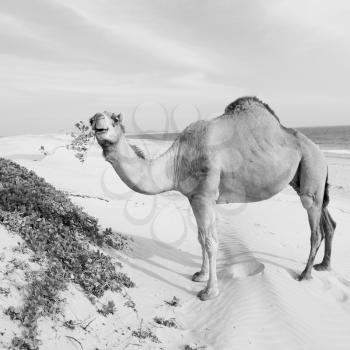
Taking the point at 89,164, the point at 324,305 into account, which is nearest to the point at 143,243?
the point at 324,305

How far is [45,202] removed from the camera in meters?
6.74

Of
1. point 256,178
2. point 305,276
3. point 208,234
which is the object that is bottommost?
point 305,276

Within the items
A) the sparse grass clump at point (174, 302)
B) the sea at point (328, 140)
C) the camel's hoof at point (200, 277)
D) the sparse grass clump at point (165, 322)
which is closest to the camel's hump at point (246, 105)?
the sea at point (328, 140)

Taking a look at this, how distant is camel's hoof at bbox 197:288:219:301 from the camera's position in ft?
19.1

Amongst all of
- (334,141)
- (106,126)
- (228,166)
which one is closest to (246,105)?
(228,166)

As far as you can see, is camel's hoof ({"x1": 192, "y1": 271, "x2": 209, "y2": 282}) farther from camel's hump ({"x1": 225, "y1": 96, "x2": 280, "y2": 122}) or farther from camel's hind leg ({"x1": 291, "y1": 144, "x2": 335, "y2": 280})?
camel's hump ({"x1": 225, "y1": 96, "x2": 280, "y2": 122})

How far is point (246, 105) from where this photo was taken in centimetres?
662

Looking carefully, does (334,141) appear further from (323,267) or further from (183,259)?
(183,259)

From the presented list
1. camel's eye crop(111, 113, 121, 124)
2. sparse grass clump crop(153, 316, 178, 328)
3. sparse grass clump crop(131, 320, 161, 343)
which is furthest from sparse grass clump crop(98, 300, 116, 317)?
camel's eye crop(111, 113, 121, 124)

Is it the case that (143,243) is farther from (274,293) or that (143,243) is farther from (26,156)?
(26,156)

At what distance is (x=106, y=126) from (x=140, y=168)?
3.10ft

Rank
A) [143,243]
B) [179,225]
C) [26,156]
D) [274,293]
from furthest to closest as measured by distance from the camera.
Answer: [26,156]
[179,225]
[143,243]
[274,293]

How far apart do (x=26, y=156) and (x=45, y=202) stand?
17.1 m

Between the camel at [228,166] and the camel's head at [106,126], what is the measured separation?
0.13m
